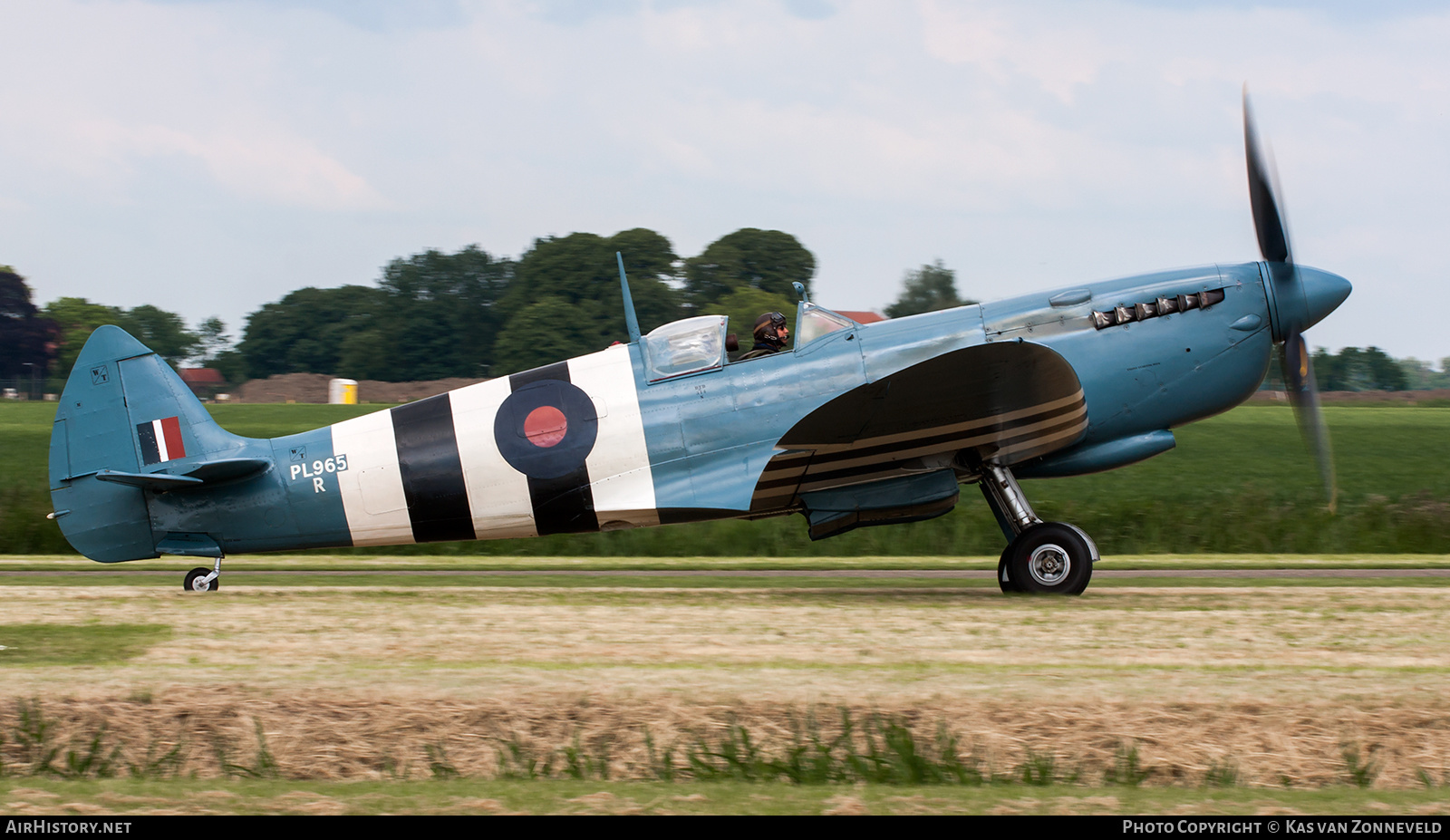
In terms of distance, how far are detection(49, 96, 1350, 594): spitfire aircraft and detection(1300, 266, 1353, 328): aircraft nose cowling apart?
0.06 ft

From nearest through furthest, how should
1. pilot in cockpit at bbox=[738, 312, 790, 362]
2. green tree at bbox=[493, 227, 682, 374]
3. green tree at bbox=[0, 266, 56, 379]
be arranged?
1. pilot in cockpit at bbox=[738, 312, 790, 362]
2. green tree at bbox=[493, 227, 682, 374]
3. green tree at bbox=[0, 266, 56, 379]

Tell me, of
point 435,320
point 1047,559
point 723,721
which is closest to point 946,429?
point 1047,559

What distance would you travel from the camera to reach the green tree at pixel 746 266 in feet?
121

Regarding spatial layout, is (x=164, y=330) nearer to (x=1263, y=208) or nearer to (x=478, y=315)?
(x=478, y=315)

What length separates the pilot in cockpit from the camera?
9.02 m

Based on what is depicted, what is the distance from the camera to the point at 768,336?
356 inches

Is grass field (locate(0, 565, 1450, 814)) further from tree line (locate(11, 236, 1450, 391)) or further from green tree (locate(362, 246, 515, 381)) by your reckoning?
green tree (locate(362, 246, 515, 381))

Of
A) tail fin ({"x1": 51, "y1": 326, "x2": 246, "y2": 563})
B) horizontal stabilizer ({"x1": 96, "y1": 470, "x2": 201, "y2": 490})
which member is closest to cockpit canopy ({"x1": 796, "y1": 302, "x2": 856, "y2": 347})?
tail fin ({"x1": 51, "y1": 326, "x2": 246, "y2": 563})

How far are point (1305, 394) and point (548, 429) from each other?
244 inches

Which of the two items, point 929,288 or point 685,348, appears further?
point 929,288

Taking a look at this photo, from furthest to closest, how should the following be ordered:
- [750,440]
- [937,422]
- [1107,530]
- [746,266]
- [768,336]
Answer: [746,266]
[1107,530]
[768,336]
[750,440]
[937,422]

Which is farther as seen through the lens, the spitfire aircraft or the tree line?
the tree line

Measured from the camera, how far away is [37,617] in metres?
7.05

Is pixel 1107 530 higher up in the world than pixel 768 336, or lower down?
lower down
